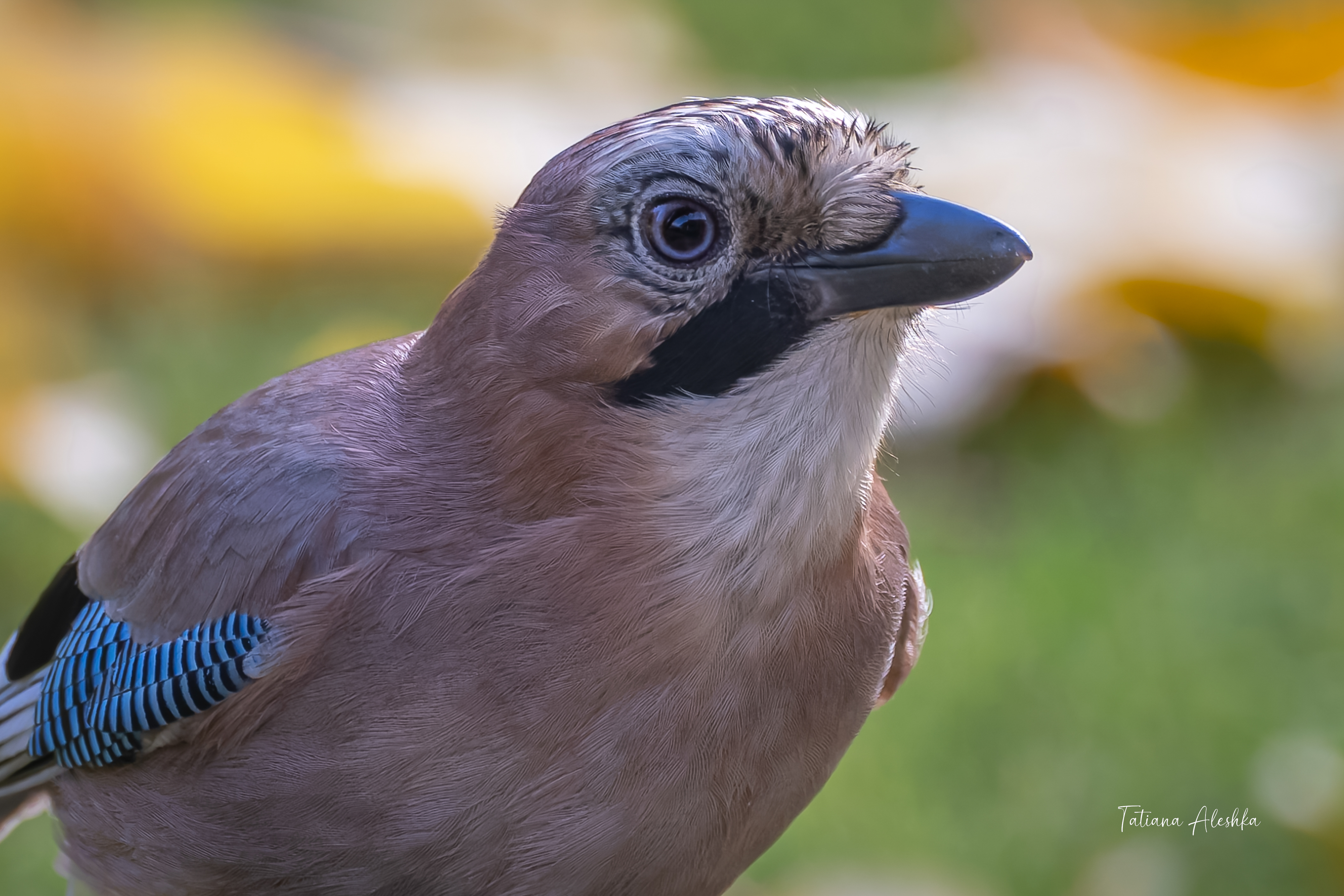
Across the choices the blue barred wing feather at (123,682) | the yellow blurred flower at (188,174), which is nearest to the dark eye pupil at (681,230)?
the blue barred wing feather at (123,682)

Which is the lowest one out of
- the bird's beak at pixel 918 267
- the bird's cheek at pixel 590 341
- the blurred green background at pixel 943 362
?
the blurred green background at pixel 943 362

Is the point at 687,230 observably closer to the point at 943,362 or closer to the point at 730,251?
the point at 730,251

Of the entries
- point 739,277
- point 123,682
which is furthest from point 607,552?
point 123,682

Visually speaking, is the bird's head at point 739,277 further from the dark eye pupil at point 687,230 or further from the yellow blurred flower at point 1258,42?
the yellow blurred flower at point 1258,42

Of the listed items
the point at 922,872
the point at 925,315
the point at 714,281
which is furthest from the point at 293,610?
the point at 922,872
